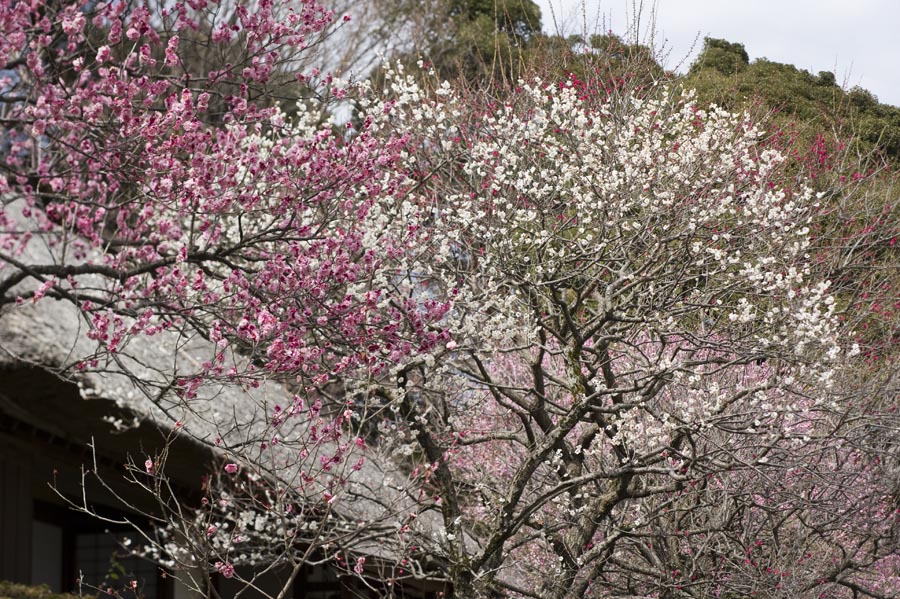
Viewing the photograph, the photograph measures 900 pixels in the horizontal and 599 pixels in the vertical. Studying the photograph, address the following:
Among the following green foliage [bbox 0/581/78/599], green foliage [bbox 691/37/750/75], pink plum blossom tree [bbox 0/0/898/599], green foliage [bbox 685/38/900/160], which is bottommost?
green foliage [bbox 0/581/78/599]

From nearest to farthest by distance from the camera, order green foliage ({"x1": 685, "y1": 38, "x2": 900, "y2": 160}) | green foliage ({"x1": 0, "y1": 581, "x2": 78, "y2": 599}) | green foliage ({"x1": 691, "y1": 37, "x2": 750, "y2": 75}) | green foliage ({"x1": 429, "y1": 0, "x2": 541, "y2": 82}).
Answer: green foliage ({"x1": 0, "y1": 581, "x2": 78, "y2": 599}), green foliage ({"x1": 685, "y1": 38, "x2": 900, "y2": 160}), green foliage ({"x1": 691, "y1": 37, "x2": 750, "y2": 75}), green foliage ({"x1": 429, "y1": 0, "x2": 541, "y2": 82})

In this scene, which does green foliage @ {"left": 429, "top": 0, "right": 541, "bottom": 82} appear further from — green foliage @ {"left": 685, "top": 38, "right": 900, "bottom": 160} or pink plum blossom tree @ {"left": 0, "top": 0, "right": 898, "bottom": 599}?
pink plum blossom tree @ {"left": 0, "top": 0, "right": 898, "bottom": 599}

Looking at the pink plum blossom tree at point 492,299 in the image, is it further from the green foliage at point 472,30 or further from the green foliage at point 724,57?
the green foliage at point 472,30

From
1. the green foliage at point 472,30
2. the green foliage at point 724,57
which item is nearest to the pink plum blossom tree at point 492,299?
the green foliage at point 724,57

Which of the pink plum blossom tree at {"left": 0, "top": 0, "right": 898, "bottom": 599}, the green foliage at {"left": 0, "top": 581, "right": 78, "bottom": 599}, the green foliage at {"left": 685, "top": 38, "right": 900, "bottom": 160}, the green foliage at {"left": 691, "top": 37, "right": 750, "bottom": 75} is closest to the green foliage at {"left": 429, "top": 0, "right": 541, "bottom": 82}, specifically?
the green foliage at {"left": 691, "top": 37, "right": 750, "bottom": 75}

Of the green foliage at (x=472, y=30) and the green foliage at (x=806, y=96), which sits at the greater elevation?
the green foliage at (x=472, y=30)

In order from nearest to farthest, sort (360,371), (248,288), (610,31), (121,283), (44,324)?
(121,283) < (248,288) < (360,371) < (44,324) < (610,31)

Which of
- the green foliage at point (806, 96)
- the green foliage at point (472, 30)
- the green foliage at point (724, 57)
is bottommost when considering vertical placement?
the green foliage at point (806, 96)

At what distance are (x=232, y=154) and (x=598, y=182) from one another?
250 cm

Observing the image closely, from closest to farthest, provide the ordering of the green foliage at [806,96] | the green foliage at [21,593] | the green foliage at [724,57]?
the green foliage at [21,593] < the green foliage at [806,96] < the green foliage at [724,57]

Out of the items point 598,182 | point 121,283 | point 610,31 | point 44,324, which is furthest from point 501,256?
point 44,324

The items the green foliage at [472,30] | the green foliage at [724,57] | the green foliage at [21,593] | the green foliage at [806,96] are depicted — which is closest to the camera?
the green foliage at [21,593]

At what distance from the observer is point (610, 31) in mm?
8633

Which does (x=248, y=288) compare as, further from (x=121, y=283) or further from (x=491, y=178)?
(x=491, y=178)
